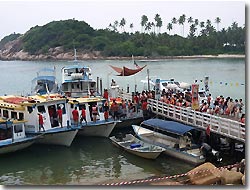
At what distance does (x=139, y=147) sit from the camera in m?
13.9

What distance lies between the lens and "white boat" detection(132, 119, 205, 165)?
1274cm

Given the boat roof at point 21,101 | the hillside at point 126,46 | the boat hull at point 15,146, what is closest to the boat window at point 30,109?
the boat roof at point 21,101

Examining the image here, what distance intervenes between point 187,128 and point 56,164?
176 inches

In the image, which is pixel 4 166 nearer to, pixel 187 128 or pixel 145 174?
pixel 145 174

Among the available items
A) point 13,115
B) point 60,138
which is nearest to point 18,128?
point 13,115

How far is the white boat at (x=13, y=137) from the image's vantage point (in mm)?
13500

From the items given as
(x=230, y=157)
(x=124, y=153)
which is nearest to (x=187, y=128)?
(x=230, y=157)

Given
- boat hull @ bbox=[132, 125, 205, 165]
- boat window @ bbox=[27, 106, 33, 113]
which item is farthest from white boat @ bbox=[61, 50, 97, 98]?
boat hull @ bbox=[132, 125, 205, 165]

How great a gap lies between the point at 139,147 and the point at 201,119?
236 centimetres

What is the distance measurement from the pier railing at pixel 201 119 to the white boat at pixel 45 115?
12.7ft

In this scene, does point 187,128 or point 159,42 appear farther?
point 159,42

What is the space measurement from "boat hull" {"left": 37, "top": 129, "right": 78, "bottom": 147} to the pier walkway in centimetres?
381

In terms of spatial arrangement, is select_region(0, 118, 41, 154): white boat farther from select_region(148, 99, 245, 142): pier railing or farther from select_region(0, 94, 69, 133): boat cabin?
select_region(148, 99, 245, 142): pier railing

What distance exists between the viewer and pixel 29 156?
1426 centimetres
